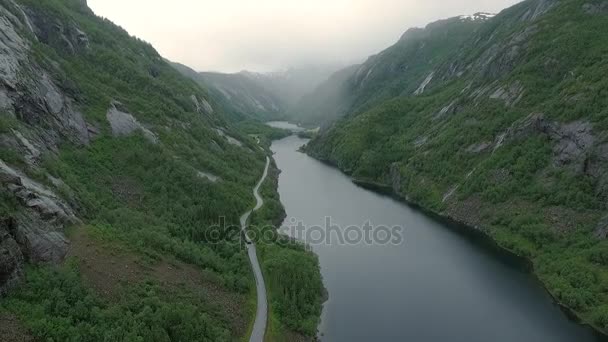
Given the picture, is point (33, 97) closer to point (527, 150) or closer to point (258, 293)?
point (258, 293)

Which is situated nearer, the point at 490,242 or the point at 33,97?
the point at 33,97

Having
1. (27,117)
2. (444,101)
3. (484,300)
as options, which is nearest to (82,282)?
(27,117)

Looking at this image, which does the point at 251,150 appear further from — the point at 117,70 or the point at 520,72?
the point at 520,72

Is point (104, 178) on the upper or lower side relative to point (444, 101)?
upper

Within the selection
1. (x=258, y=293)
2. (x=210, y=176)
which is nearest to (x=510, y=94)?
(x=210, y=176)

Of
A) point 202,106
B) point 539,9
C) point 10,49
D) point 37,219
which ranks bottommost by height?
point 539,9

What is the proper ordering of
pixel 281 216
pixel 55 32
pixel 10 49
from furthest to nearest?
1. pixel 55 32
2. pixel 281 216
3. pixel 10 49

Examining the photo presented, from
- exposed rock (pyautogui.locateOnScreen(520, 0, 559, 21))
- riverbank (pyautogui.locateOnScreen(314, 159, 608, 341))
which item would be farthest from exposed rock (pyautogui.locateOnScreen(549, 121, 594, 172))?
exposed rock (pyautogui.locateOnScreen(520, 0, 559, 21))
